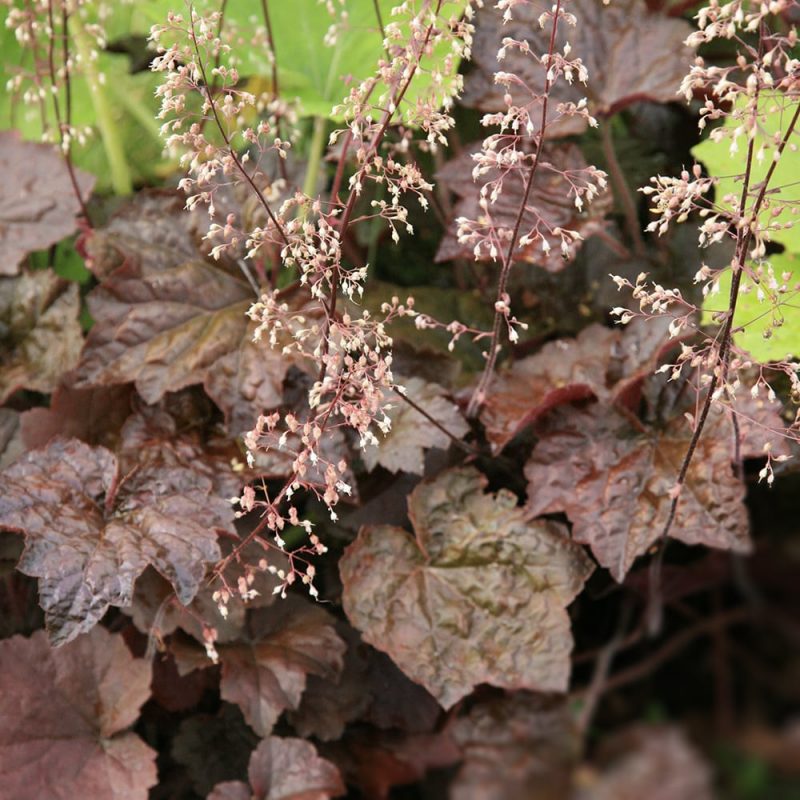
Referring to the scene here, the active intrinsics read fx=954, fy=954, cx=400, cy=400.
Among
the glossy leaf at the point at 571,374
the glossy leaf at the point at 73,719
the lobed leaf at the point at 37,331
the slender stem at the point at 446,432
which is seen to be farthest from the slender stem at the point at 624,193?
the glossy leaf at the point at 73,719

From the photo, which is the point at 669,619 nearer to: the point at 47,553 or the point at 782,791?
the point at 782,791

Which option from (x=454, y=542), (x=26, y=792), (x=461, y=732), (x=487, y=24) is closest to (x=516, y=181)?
(x=487, y=24)

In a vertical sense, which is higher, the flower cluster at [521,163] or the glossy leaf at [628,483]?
the flower cluster at [521,163]

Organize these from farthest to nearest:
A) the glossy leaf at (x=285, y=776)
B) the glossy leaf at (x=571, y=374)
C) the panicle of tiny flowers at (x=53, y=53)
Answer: the panicle of tiny flowers at (x=53, y=53), the glossy leaf at (x=571, y=374), the glossy leaf at (x=285, y=776)

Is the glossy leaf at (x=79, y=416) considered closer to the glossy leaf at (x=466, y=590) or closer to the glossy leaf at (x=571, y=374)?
the glossy leaf at (x=466, y=590)

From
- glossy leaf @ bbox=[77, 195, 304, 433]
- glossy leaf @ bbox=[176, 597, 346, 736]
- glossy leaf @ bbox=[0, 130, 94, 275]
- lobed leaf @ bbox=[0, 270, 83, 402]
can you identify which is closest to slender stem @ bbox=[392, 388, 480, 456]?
glossy leaf @ bbox=[77, 195, 304, 433]

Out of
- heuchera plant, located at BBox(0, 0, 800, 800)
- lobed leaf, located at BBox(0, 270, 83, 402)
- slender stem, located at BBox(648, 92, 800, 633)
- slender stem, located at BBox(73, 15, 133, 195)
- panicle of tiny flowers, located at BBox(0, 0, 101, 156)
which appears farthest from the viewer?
slender stem, located at BBox(73, 15, 133, 195)

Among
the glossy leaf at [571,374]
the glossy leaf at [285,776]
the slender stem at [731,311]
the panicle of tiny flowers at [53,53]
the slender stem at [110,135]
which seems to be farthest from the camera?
the slender stem at [110,135]

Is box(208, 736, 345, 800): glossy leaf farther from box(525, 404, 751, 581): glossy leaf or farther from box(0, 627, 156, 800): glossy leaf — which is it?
box(525, 404, 751, 581): glossy leaf
